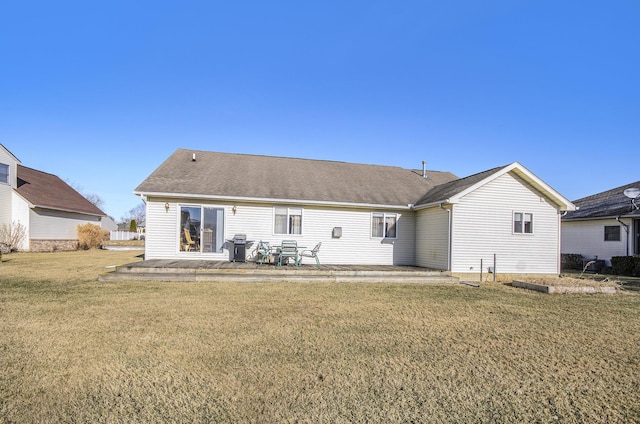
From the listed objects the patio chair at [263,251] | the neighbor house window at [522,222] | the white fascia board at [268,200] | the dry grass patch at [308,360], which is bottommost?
the dry grass patch at [308,360]

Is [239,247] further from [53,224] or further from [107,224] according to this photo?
[107,224]

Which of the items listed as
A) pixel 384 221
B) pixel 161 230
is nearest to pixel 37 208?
pixel 161 230

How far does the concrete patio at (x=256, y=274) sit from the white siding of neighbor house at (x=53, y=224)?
15.9m

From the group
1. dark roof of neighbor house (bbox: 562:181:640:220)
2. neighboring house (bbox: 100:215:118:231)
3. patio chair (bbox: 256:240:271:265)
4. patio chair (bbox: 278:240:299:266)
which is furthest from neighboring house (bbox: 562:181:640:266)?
neighboring house (bbox: 100:215:118:231)

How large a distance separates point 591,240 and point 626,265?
3.41m

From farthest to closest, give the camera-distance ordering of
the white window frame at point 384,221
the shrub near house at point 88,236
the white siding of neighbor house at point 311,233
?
the shrub near house at point 88,236
the white window frame at point 384,221
the white siding of neighbor house at point 311,233

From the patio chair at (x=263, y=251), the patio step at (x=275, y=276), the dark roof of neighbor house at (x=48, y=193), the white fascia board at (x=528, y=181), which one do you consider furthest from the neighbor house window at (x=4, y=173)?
the white fascia board at (x=528, y=181)

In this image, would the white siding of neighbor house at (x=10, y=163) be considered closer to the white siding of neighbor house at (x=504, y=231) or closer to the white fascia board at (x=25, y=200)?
the white fascia board at (x=25, y=200)

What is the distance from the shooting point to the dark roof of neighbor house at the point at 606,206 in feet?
55.5

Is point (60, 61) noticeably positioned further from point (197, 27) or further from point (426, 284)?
point (426, 284)

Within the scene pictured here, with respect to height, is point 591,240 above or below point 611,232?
below

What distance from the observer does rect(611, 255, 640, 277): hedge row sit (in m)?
14.8

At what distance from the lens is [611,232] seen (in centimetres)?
1744

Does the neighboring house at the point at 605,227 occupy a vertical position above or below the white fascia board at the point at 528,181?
below
